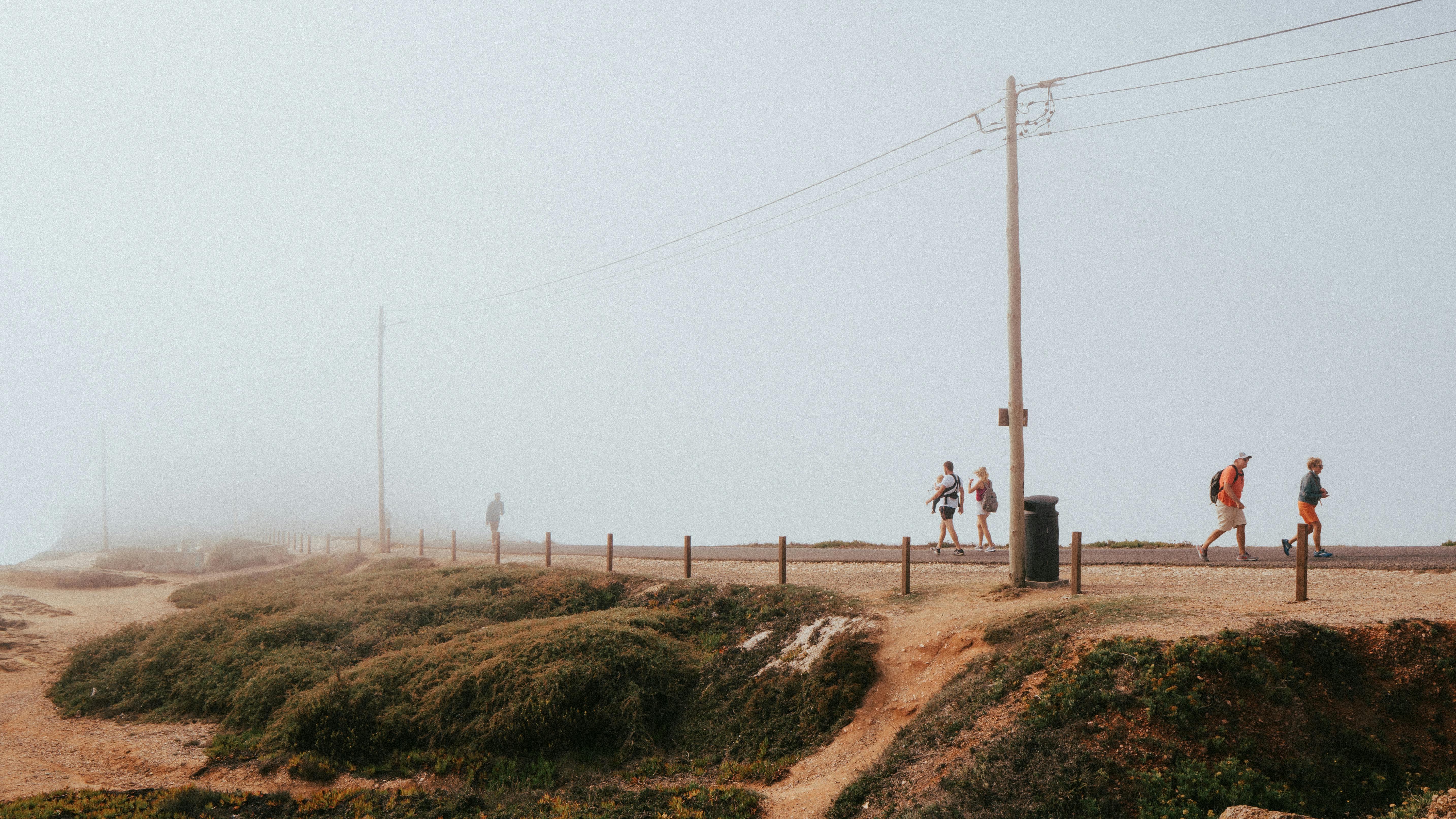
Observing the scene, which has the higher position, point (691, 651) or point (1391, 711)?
point (1391, 711)

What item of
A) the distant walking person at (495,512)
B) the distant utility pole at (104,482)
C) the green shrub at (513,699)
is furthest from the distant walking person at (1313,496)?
the distant utility pole at (104,482)

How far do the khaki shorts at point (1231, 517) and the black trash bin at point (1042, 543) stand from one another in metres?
4.20

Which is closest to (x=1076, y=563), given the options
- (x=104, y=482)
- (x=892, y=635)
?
(x=892, y=635)

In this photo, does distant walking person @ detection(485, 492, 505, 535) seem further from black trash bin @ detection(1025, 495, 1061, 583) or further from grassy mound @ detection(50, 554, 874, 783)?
black trash bin @ detection(1025, 495, 1061, 583)

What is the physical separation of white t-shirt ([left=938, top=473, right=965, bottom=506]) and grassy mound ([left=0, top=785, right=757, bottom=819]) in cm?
1019

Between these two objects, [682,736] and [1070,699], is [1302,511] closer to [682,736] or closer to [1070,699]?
Result: [1070,699]

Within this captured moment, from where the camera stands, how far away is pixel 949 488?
1791 centimetres

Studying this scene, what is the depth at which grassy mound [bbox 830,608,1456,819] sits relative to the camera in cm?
699

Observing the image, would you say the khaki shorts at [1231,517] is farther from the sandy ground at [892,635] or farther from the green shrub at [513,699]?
the green shrub at [513,699]

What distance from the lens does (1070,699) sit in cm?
802

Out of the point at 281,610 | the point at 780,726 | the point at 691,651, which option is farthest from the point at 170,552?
the point at 780,726

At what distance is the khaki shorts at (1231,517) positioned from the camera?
14.6m

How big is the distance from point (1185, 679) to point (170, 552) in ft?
174

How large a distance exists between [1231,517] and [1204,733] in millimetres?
9090
